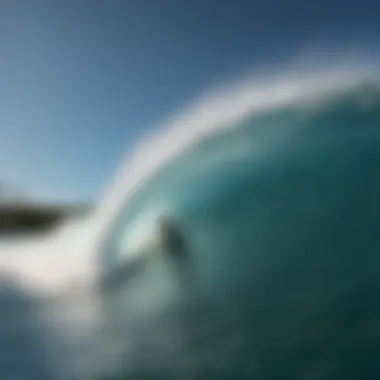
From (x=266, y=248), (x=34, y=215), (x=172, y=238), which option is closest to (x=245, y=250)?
(x=266, y=248)

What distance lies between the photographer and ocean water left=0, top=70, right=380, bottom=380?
1.66m

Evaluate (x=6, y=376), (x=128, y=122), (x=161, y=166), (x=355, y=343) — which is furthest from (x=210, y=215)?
(x=6, y=376)

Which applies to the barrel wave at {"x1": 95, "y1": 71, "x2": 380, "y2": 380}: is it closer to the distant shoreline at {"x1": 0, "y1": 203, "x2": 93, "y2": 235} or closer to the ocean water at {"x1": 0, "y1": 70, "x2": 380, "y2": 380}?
the ocean water at {"x1": 0, "y1": 70, "x2": 380, "y2": 380}

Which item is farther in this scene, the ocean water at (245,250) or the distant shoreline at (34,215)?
the distant shoreline at (34,215)

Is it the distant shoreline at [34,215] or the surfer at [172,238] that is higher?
the distant shoreline at [34,215]

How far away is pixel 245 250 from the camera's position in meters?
1.77

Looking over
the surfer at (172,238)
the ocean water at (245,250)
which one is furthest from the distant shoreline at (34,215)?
the surfer at (172,238)

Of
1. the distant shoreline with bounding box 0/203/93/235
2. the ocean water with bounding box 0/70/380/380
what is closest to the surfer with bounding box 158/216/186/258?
the ocean water with bounding box 0/70/380/380

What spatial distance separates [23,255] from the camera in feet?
6.20

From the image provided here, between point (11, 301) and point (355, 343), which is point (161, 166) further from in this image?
point (355, 343)

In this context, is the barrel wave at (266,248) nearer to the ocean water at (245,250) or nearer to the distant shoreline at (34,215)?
the ocean water at (245,250)

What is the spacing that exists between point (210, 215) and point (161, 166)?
0.19 meters

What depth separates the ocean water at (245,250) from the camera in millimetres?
1660

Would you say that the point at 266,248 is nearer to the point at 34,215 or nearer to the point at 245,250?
the point at 245,250
